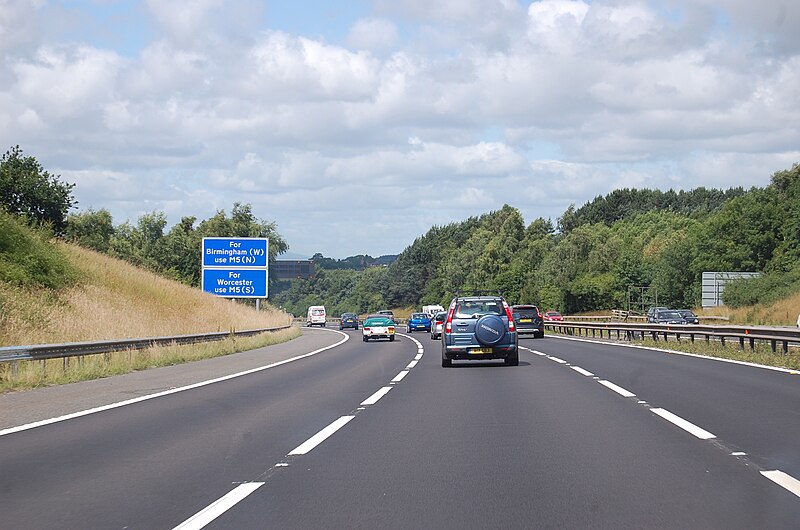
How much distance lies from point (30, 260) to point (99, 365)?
1550 centimetres

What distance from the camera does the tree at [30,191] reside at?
46.1 meters

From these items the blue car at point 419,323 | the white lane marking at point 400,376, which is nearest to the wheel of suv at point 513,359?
the white lane marking at point 400,376

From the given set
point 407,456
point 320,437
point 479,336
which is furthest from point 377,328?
point 407,456

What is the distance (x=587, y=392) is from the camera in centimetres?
1672

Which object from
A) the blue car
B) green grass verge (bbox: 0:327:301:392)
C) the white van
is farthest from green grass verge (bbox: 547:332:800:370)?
the white van

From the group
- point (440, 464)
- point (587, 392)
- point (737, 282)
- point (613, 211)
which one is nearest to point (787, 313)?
point (737, 282)

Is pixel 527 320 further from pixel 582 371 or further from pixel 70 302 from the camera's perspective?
pixel 582 371

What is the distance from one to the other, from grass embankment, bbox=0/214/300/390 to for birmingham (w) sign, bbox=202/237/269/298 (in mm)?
1920

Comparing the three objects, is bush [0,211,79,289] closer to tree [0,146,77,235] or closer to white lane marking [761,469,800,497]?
tree [0,146,77,235]

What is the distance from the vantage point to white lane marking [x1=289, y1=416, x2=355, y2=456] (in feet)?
33.5

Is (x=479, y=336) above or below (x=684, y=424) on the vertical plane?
above

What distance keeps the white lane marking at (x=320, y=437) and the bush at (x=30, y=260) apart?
2478cm

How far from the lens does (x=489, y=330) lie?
2430 cm

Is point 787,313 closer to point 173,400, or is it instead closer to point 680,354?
point 680,354
